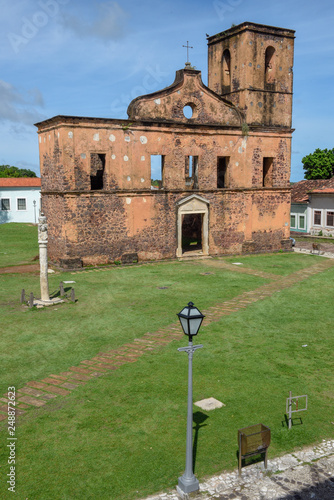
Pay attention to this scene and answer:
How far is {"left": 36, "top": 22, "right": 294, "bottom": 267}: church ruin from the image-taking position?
21.6m

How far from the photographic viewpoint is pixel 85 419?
8.26 m

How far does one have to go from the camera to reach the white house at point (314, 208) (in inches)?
1348

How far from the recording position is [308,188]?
38125 mm

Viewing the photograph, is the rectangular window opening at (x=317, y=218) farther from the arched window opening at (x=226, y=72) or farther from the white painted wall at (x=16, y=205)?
the white painted wall at (x=16, y=205)

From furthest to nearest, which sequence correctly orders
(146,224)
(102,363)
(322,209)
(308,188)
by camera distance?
1. (308,188)
2. (322,209)
3. (146,224)
4. (102,363)

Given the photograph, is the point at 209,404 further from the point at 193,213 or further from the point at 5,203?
the point at 5,203

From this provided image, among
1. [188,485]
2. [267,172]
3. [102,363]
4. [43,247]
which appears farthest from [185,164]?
[188,485]

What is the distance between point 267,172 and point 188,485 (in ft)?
76.8

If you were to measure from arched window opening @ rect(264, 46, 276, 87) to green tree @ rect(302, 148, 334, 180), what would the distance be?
23186 mm

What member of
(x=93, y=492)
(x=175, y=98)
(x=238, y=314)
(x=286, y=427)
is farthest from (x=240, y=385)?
(x=175, y=98)

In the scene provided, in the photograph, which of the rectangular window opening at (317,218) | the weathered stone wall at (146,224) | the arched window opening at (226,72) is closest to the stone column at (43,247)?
the weathered stone wall at (146,224)

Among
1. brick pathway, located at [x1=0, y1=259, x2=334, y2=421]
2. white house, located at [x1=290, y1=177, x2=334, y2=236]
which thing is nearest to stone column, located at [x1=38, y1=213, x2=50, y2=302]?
brick pathway, located at [x1=0, y1=259, x2=334, y2=421]

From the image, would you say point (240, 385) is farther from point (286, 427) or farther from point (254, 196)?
point (254, 196)

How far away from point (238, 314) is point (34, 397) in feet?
24.4
